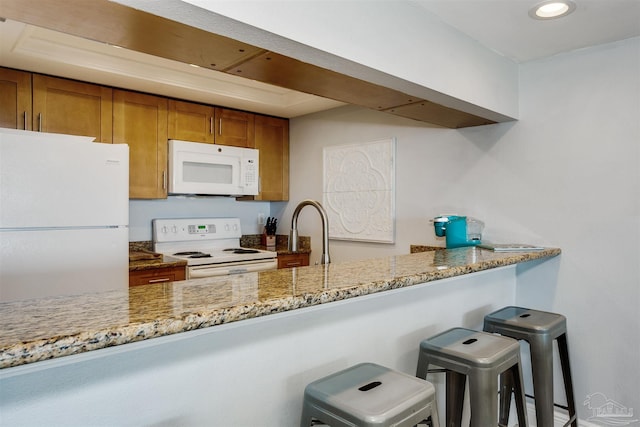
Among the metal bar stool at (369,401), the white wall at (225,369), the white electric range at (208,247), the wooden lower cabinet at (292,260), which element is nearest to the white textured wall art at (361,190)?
the wooden lower cabinet at (292,260)

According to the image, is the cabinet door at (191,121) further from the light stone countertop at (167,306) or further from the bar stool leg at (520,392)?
the bar stool leg at (520,392)

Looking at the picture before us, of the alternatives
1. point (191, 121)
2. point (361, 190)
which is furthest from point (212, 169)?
point (361, 190)

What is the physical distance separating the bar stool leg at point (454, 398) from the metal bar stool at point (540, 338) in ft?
1.22

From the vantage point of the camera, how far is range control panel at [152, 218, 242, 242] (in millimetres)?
3484

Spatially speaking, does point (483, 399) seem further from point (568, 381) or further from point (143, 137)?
point (143, 137)

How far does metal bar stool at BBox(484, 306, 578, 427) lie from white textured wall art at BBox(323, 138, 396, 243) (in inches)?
47.6

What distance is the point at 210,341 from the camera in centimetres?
119

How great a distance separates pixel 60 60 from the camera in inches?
98.2

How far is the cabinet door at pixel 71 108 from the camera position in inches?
106

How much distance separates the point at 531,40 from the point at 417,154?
41.3 inches

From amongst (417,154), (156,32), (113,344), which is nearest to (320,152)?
(417,154)

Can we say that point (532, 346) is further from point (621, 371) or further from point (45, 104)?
point (45, 104)

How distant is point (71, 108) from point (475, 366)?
2851mm

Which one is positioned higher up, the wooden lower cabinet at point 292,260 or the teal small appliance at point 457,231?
the teal small appliance at point 457,231
